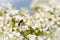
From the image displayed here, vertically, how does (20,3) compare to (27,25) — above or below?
above

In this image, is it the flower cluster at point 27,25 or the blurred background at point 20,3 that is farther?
the blurred background at point 20,3

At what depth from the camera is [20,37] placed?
141cm

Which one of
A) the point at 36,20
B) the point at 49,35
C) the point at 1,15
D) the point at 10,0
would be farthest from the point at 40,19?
the point at 10,0

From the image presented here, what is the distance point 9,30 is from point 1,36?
0.21ft

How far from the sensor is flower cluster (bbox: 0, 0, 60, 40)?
1.42 meters

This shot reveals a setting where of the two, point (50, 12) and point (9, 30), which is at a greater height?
point (50, 12)

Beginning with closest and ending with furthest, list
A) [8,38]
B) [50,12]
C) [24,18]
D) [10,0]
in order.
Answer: [8,38] < [24,18] < [50,12] < [10,0]

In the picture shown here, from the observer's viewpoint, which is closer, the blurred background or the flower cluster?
the flower cluster

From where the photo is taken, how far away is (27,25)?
4.79 feet

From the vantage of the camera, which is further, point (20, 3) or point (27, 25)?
point (20, 3)

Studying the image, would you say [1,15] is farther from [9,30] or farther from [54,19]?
[54,19]

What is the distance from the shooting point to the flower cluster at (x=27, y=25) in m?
1.42

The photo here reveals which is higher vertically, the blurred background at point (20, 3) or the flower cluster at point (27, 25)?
the blurred background at point (20, 3)

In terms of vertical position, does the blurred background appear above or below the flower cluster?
above
